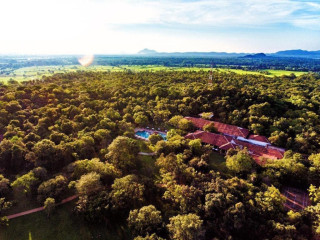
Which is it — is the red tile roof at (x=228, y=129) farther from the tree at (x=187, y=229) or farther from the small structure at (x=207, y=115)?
the tree at (x=187, y=229)

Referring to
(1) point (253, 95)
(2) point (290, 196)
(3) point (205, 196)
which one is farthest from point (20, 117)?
(1) point (253, 95)

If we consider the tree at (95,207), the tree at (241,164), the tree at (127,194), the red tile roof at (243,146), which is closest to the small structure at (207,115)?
the red tile roof at (243,146)

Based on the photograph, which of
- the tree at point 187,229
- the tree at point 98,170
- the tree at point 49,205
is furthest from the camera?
the tree at point 98,170

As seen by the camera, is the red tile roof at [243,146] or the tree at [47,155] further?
the red tile roof at [243,146]

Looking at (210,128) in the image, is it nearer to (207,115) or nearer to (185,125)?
(185,125)

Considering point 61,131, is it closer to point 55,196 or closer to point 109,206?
point 55,196

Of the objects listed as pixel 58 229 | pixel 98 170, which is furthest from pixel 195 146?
pixel 58 229
